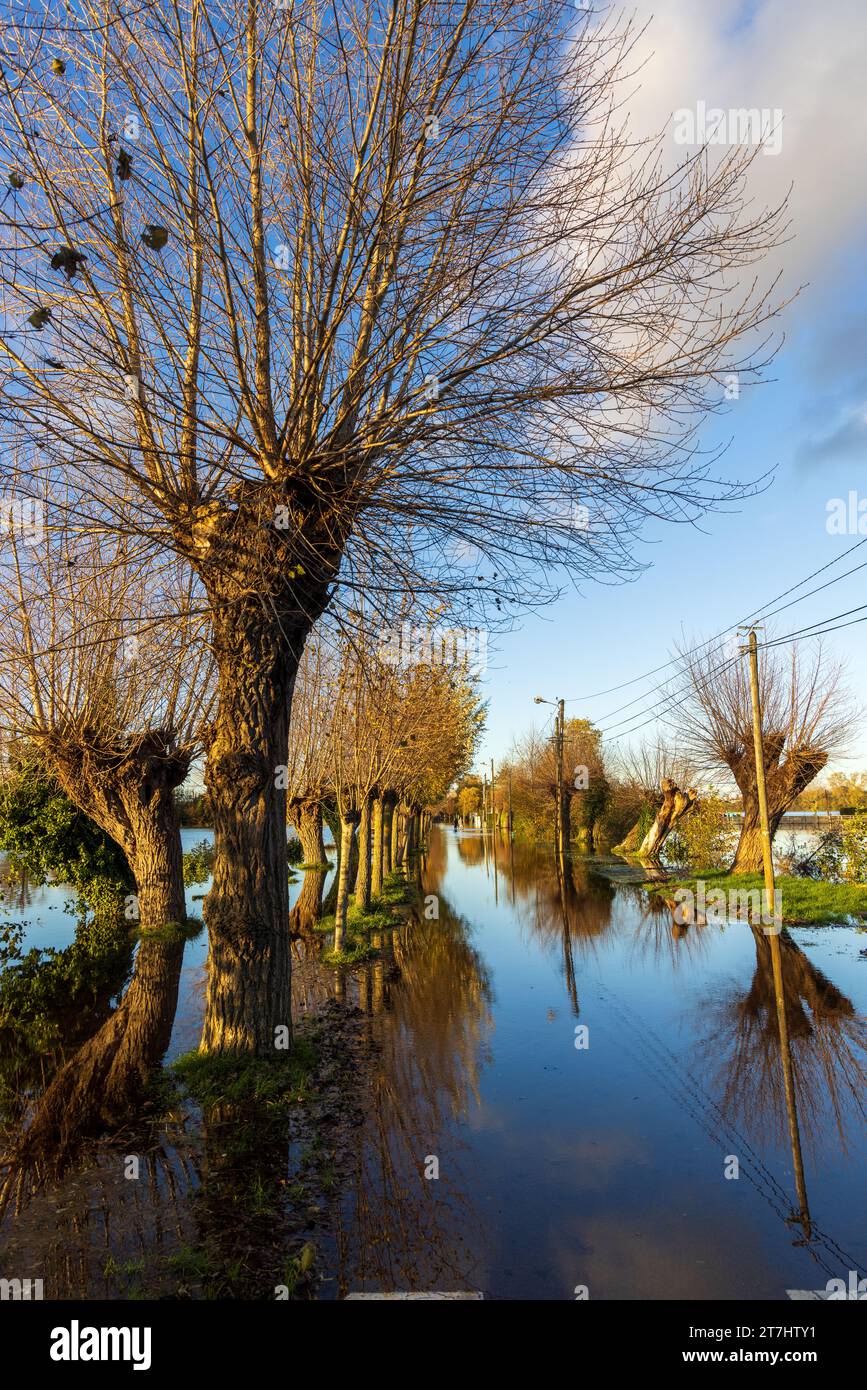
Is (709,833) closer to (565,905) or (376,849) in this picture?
(565,905)

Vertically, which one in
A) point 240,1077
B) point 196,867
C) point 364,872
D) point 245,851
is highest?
point 245,851

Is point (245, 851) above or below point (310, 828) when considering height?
above

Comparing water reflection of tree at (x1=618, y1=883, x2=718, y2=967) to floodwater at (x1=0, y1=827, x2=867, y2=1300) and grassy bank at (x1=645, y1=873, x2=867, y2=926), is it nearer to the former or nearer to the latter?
floodwater at (x1=0, y1=827, x2=867, y2=1300)

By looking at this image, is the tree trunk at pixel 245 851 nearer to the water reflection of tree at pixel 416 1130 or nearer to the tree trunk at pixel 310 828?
the water reflection of tree at pixel 416 1130

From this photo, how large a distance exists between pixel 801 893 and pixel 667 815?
12.4 meters

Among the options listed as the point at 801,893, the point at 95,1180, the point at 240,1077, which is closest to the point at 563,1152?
the point at 240,1077

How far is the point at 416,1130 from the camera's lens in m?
6.41

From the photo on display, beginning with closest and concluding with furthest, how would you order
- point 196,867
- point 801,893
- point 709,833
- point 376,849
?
point 801,893 → point 376,849 → point 196,867 → point 709,833

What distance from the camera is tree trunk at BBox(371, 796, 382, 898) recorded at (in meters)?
20.9

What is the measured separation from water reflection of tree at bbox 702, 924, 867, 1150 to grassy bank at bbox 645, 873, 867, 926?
6.67 m

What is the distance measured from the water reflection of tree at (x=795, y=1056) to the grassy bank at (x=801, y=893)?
6.67 metres

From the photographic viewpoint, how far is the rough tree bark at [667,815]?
105ft
